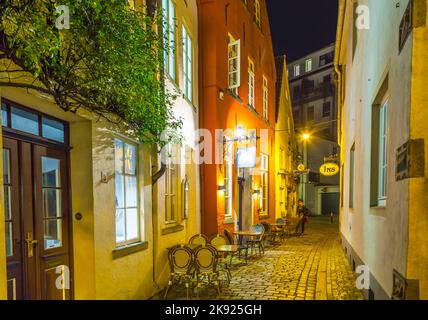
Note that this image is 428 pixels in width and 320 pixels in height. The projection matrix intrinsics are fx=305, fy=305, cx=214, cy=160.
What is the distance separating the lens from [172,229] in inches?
273

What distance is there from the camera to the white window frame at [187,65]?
27.1 ft

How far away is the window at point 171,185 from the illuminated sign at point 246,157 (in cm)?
390

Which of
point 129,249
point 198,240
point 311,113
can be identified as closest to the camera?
point 129,249

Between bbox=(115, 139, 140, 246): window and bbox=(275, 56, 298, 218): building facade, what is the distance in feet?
39.1

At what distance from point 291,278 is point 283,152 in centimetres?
1292

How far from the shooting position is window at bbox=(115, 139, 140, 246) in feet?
17.4

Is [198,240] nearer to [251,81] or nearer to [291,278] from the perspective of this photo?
[291,278]

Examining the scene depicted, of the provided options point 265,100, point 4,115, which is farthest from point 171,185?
point 265,100

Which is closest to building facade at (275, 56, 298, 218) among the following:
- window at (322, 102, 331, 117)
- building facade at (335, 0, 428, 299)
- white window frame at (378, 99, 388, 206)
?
window at (322, 102, 331, 117)

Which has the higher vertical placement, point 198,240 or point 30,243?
point 30,243

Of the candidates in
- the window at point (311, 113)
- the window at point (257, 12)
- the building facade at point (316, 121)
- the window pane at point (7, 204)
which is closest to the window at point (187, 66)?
the window pane at point (7, 204)

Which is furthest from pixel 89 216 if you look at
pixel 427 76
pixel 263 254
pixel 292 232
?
pixel 292 232

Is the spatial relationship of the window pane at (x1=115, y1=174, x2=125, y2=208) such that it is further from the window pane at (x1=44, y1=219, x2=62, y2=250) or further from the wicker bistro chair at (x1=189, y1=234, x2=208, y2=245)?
the wicker bistro chair at (x1=189, y1=234, x2=208, y2=245)
